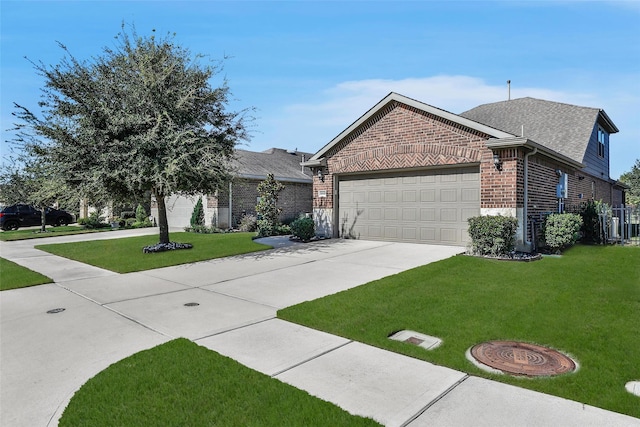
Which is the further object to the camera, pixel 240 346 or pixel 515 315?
pixel 515 315

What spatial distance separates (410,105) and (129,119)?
27.5 ft

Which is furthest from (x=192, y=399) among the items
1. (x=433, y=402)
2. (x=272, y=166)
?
(x=272, y=166)

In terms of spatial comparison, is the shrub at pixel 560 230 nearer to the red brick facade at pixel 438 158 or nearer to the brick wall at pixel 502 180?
the red brick facade at pixel 438 158

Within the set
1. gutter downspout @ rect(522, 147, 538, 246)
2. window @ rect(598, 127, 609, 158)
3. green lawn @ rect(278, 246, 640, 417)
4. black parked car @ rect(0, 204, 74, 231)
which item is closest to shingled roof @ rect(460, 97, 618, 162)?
window @ rect(598, 127, 609, 158)

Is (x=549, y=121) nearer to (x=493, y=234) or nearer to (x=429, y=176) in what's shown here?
(x=429, y=176)

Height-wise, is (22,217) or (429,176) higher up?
(429,176)

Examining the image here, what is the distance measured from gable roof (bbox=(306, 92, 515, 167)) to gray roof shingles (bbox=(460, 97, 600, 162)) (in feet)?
26.4

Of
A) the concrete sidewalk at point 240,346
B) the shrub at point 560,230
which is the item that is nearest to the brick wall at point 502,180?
the shrub at point 560,230

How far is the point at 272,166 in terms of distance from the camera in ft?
77.4

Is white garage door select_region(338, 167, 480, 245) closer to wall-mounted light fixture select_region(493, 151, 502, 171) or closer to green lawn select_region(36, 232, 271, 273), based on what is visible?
wall-mounted light fixture select_region(493, 151, 502, 171)

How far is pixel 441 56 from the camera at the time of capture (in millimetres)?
11258

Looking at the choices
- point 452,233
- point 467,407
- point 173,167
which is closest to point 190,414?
point 467,407

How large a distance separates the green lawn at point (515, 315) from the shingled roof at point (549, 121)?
38.0ft

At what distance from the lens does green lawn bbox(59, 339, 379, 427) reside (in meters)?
2.69
